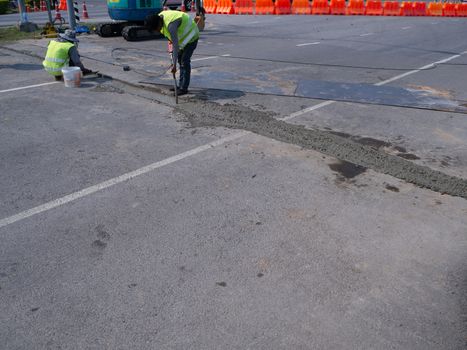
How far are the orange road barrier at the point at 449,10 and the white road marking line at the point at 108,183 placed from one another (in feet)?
99.5

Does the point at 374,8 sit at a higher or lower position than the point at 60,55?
higher

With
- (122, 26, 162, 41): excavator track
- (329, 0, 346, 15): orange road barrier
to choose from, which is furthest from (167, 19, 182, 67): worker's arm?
(329, 0, 346, 15): orange road barrier

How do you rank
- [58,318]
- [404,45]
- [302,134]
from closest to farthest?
1. [58,318]
2. [302,134]
3. [404,45]

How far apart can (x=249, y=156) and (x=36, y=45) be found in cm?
1115

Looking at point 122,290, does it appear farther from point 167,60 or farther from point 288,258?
point 167,60

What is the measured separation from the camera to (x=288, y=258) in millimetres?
3602

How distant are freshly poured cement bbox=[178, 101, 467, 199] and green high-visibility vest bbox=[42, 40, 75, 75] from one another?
3.31 m

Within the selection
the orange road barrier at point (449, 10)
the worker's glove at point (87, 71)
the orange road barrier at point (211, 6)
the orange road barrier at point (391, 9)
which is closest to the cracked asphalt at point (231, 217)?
the worker's glove at point (87, 71)

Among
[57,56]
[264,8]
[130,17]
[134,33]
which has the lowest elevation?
[57,56]

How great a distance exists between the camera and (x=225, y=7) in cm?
2769

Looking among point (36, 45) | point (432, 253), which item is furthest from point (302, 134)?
point (36, 45)

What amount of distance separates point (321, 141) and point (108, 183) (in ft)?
9.88

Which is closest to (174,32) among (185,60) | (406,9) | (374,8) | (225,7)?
(185,60)

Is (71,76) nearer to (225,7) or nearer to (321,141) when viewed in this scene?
(321,141)
